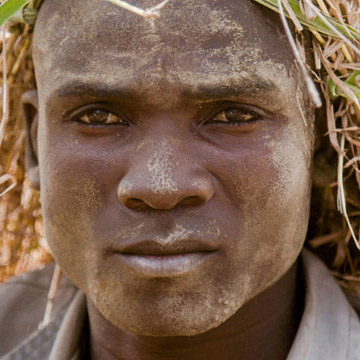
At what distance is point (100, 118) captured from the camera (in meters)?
2.15

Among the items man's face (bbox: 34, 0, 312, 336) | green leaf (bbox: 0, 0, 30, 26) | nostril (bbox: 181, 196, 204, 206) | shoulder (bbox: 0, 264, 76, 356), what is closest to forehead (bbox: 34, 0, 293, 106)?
man's face (bbox: 34, 0, 312, 336)

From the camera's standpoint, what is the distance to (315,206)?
2.53 metres

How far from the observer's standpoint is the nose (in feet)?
6.45

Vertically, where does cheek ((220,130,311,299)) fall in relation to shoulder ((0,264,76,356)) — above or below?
above

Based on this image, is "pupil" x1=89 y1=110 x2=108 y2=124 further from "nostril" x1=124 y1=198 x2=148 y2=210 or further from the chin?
the chin

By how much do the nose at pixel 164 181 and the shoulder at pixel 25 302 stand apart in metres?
0.76

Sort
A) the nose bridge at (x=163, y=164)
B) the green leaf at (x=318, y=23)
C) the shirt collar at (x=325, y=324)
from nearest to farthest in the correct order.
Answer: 1. the nose bridge at (x=163, y=164)
2. the green leaf at (x=318, y=23)
3. the shirt collar at (x=325, y=324)

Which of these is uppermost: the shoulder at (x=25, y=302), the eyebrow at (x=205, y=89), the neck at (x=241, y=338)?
the eyebrow at (x=205, y=89)

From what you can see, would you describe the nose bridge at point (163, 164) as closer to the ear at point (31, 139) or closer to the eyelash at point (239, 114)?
the eyelash at point (239, 114)

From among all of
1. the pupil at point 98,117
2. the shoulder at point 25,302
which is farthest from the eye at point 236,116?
the shoulder at point 25,302

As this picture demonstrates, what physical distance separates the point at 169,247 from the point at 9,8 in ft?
2.07

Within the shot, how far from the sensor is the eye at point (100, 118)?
83.9 inches

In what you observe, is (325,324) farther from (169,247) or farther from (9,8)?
(9,8)

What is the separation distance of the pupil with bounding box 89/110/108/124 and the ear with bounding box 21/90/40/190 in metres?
0.34
